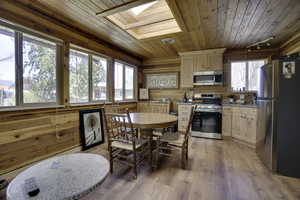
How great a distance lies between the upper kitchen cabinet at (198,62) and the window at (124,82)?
70.8 inches

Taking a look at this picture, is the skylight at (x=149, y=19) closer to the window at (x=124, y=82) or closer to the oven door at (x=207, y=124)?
the window at (x=124, y=82)

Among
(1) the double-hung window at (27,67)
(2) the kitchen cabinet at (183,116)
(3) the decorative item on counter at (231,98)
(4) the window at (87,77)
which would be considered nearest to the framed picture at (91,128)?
(4) the window at (87,77)

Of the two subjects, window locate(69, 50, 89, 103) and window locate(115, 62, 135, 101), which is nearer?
window locate(69, 50, 89, 103)

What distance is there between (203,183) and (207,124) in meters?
2.13

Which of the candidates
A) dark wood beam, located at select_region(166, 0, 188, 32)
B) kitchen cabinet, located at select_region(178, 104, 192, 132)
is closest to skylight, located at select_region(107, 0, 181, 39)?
dark wood beam, located at select_region(166, 0, 188, 32)

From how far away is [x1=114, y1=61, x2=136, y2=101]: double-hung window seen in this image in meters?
4.14

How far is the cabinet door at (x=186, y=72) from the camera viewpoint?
4254 millimetres

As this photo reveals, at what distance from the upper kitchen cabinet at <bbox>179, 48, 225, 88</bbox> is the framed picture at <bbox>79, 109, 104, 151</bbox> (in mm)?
2769

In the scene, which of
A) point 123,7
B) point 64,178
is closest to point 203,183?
point 64,178

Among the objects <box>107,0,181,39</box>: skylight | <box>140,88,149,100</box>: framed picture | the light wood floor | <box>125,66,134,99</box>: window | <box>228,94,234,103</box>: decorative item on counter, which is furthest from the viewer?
<box>140,88,149,100</box>: framed picture

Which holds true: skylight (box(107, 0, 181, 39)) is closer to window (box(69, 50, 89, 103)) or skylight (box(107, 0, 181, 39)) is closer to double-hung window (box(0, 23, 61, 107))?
window (box(69, 50, 89, 103))

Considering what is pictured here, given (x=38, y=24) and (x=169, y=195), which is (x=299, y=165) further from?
(x=38, y=24)

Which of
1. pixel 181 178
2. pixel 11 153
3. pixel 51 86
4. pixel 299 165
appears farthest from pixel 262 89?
pixel 11 153

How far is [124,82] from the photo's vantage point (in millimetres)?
4473
